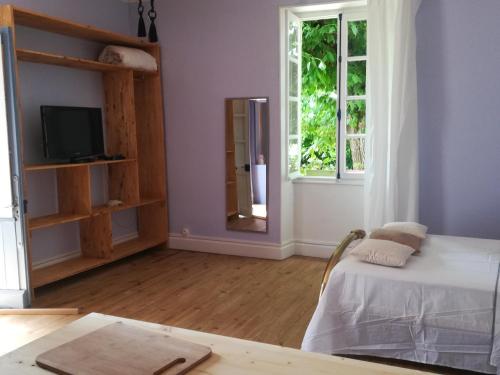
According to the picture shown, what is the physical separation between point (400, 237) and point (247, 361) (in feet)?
6.26

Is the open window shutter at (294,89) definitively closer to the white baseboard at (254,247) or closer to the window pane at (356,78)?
the window pane at (356,78)

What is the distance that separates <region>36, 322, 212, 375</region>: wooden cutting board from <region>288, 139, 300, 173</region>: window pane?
3453mm

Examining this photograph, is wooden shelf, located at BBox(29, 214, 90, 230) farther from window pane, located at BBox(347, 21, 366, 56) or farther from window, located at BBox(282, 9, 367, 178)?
window pane, located at BBox(347, 21, 366, 56)

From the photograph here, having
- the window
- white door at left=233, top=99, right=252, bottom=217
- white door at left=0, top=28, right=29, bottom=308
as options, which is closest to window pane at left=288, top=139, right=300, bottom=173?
the window

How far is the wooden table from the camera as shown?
47.2 inches

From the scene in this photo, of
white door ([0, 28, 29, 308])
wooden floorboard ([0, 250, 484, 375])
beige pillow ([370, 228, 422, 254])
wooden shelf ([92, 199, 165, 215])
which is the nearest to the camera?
beige pillow ([370, 228, 422, 254])

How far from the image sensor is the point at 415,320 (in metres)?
2.40

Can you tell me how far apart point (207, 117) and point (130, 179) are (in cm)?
95

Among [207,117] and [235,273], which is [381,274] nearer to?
[235,273]

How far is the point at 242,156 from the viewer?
4.67m

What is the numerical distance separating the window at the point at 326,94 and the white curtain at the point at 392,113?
1.42 ft

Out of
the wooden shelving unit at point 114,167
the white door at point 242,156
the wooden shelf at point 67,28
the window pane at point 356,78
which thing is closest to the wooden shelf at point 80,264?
the wooden shelving unit at point 114,167

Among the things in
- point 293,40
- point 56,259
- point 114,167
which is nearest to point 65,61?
point 114,167

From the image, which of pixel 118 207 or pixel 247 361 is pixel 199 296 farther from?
pixel 247 361
